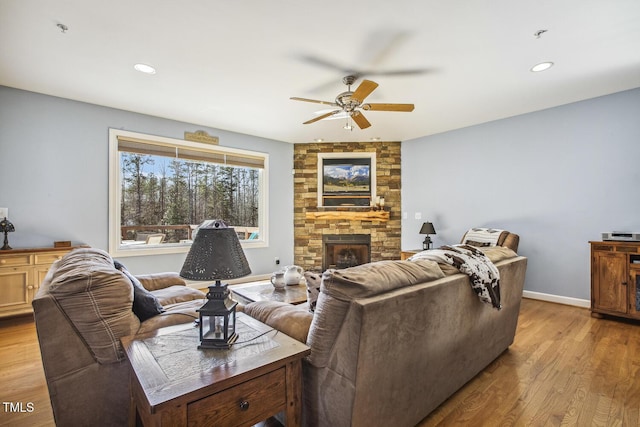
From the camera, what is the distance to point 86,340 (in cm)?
141

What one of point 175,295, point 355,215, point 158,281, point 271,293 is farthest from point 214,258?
point 355,215

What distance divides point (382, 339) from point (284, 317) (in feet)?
1.76

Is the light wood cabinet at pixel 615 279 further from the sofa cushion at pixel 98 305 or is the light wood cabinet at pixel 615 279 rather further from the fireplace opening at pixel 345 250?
the sofa cushion at pixel 98 305

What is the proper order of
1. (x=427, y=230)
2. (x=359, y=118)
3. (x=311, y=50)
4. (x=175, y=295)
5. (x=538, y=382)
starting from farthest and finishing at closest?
(x=427, y=230) → (x=359, y=118) → (x=311, y=50) → (x=175, y=295) → (x=538, y=382)

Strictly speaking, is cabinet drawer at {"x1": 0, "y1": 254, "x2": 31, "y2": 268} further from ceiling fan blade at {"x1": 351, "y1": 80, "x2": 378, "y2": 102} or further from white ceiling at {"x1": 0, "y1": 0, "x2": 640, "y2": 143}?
ceiling fan blade at {"x1": 351, "y1": 80, "x2": 378, "y2": 102}

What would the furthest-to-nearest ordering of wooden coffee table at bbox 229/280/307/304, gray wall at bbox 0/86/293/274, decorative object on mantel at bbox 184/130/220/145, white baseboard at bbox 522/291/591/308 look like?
1. decorative object on mantel at bbox 184/130/220/145
2. white baseboard at bbox 522/291/591/308
3. gray wall at bbox 0/86/293/274
4. wooden coffee table at bbox 229/280/307/304

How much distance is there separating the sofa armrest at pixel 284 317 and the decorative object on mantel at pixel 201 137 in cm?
363

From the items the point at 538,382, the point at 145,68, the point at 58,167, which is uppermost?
the point at 145,68

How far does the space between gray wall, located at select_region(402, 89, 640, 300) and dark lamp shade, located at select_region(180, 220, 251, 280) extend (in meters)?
4.37

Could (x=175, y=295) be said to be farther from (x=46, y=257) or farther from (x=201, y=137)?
(x=201, y=137)

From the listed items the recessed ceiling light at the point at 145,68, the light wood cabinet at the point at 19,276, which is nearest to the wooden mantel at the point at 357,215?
the recessed ceiling light at the point at 145,68

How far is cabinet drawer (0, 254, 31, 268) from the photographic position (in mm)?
2996

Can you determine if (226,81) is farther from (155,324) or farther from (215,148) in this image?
(155,324)

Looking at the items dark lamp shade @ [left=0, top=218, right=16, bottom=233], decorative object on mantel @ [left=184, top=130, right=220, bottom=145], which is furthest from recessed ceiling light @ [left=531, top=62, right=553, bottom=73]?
dark lamp shade @ [left=0, top=218, right=16, bottom=233]
